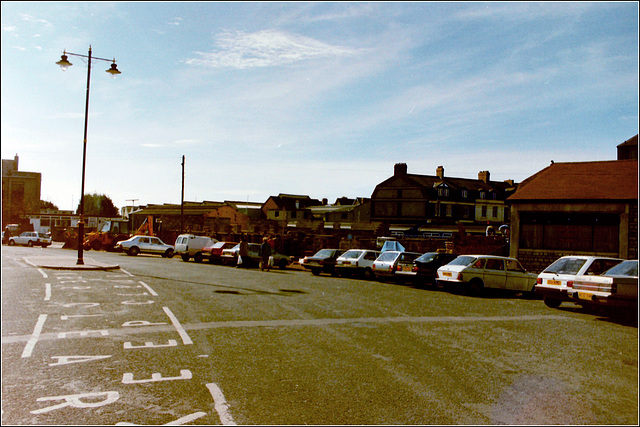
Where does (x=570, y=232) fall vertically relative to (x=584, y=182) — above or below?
below

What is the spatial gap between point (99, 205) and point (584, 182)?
110m

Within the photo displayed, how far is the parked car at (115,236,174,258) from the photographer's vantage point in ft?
135

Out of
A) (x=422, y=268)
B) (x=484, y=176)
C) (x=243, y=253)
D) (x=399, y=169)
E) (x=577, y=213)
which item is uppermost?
(x=484, y=176)

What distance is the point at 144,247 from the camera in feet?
136

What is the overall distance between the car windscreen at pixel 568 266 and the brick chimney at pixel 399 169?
2139 inches

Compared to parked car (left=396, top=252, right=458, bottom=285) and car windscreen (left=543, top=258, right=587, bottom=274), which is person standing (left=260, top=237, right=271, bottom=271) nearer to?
parked car (left=396, top=252, right=458, bottom=285)

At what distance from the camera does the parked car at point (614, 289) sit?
38.5 ft

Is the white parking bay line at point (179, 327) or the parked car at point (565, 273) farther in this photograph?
the parked car at point (565, 273)

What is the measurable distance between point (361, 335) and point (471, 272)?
956 cm

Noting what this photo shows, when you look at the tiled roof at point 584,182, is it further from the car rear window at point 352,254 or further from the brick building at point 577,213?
the car rear window at point 352,254

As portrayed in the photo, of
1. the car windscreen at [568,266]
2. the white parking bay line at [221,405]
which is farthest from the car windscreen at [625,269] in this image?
the white parking bay line at [221,405]

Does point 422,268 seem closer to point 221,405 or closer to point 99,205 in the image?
point 221,405

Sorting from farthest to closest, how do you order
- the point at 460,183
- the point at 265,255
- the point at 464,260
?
the point at 460,183 → the point at 265,255 → the point at 464,260

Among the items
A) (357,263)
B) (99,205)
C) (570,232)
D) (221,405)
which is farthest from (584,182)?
(99,205)
